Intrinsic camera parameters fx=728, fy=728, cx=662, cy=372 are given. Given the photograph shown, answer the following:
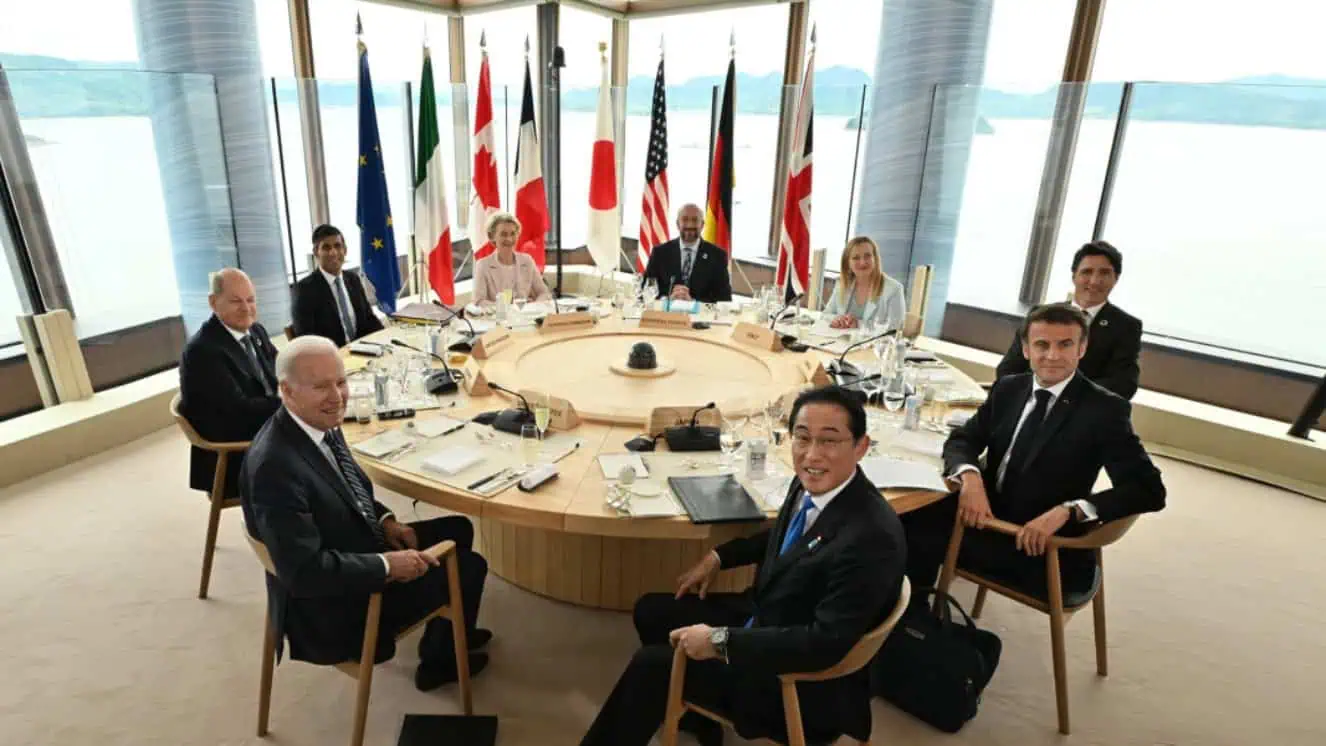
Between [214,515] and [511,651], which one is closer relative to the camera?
[511,651]

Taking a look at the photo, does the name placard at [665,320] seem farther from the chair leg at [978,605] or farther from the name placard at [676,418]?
the chair leg at [978,605]

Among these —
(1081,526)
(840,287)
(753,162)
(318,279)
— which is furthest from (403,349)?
(753,162)

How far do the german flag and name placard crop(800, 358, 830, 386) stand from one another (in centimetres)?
288

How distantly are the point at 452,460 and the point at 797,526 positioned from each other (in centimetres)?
142

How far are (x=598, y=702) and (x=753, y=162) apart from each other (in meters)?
→ 6.47

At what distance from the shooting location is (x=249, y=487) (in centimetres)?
223

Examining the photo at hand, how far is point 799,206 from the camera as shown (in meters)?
6.71

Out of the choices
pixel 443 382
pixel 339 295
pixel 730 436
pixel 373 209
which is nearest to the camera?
pixel 730 436

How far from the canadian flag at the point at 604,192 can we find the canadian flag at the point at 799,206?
1.98 m

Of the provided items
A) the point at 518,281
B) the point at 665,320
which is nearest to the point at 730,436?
the point at 665,320

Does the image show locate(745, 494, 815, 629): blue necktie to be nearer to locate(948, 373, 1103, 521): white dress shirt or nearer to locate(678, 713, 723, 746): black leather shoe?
locate(678, 713, 723, 746): black leather shoe

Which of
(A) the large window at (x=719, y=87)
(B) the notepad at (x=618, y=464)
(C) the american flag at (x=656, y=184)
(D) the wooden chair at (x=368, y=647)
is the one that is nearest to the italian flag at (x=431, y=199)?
(C) the american flag at (x=656, y=184)

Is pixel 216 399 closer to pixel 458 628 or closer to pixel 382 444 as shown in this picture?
pixel 382 444

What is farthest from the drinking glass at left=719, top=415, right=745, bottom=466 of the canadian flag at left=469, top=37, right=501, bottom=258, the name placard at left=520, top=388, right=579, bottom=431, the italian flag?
the italian flag
